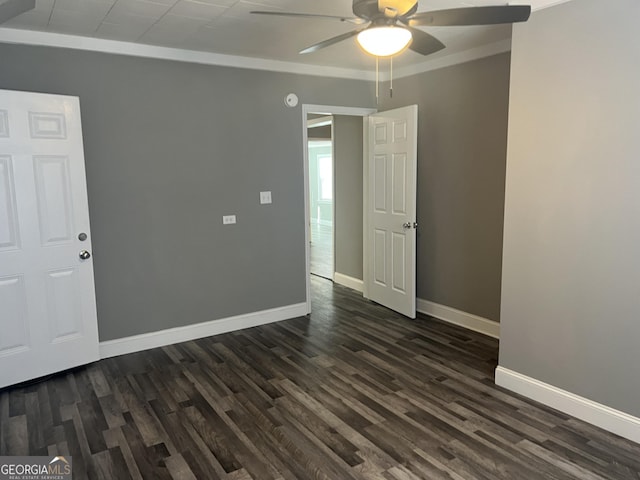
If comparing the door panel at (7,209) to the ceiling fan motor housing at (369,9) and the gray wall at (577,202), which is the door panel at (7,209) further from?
the gray wall at (577,202)

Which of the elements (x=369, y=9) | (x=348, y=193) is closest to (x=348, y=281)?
(x=348, y=193)

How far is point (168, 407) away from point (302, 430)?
0.96m

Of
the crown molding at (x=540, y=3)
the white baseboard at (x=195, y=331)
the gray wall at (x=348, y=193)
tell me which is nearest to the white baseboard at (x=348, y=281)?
the gray wall at (x=348, y=193)

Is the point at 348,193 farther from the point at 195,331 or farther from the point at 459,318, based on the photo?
the point at 195,331

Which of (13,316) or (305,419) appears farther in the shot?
(13,316)

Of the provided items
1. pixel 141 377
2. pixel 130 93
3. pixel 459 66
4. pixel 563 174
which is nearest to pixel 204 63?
pixel 130 93

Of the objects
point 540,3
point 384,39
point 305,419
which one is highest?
point 540,3

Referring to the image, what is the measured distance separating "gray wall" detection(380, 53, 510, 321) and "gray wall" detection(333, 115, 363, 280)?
0.84 m

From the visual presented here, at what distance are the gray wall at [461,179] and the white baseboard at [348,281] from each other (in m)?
0.99

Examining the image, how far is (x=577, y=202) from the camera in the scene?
272cm

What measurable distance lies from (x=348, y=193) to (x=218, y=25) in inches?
117

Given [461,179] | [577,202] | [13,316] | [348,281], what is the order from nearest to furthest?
[577,202] < [13,316] < [461,179] < [348,281]

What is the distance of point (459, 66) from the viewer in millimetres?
4199

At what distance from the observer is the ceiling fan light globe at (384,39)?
208cm
